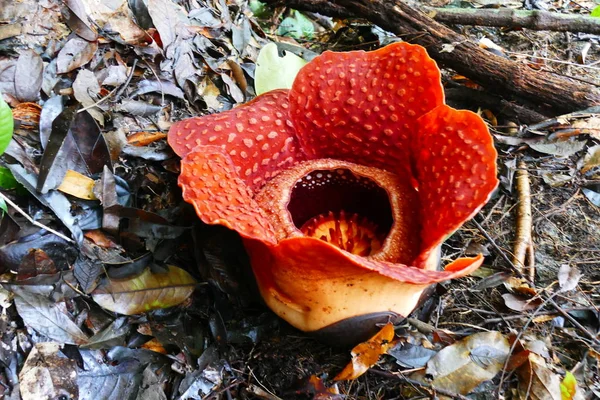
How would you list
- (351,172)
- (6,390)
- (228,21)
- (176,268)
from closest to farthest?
(6,390) < (176,268) < (351,172) < (228,21)

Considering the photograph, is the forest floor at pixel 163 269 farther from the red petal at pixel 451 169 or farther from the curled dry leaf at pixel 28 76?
the red petal at pixel 451 169

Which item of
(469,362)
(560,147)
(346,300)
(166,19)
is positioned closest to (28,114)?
(166,19)

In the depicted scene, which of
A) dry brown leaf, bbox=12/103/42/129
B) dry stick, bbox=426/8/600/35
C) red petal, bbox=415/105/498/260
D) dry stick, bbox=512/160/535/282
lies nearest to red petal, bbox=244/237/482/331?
red petal, bbox=415/105/498/260

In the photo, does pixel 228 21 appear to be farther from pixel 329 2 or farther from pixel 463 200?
pixel 463 200

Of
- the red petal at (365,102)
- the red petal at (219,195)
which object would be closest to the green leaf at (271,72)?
the red petal at (365,102)

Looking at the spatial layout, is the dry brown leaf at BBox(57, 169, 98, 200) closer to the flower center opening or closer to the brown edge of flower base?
the flower center opening

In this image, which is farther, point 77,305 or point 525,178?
point 525,178

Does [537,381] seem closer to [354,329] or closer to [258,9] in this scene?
[354,329]

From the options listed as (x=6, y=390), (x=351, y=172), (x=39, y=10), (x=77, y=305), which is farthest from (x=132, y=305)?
(x=39, y=10)
